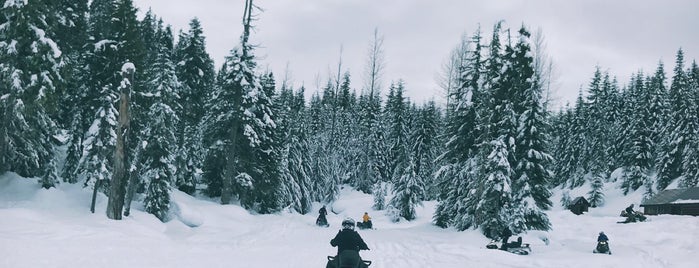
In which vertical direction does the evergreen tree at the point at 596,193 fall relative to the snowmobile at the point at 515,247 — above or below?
above

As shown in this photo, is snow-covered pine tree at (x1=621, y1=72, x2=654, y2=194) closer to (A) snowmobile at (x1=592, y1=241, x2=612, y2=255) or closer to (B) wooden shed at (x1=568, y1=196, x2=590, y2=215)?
(B) wooden shed at (x1=568, y1=196, x2=590, y2=215)

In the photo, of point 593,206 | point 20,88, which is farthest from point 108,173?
point 593,206

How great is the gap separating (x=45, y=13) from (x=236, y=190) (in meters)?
19.2

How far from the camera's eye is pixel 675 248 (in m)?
32.0

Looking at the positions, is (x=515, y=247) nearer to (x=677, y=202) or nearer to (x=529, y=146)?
(x=529, y=146)

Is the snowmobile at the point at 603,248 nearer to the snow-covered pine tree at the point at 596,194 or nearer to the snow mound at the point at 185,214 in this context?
the snow mound at the point at 185,214

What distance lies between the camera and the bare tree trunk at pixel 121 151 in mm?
22094

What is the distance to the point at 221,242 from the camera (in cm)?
2228

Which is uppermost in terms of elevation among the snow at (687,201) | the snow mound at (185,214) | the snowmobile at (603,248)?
the snow at (687,201)

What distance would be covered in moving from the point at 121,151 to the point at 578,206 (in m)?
56.8

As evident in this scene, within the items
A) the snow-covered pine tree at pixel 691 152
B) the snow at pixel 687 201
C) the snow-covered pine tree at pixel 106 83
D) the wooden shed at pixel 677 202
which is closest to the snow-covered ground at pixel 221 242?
the snow-covered pine tree at pixel 106 83

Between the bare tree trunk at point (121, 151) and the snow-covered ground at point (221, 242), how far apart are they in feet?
2.54

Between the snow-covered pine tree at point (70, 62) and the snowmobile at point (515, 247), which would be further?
the snow-covered pine tree at point (70, 62)

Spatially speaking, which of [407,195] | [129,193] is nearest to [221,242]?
[129,193]
